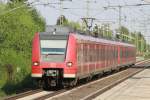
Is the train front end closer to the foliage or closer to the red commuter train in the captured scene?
the red commuter train

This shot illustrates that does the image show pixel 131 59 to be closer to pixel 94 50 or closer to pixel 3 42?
Result: pixel 3 42

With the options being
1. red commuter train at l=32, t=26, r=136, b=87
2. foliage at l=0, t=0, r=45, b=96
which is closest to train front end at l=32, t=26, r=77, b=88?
red commuter train at l=32, t=26, r=136, b=87

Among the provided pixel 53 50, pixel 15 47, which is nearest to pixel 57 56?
pixel 53 50

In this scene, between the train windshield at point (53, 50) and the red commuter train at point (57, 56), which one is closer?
the red commuter train at point (57, 56)

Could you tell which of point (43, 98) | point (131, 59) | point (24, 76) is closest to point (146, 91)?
point (43, 98)

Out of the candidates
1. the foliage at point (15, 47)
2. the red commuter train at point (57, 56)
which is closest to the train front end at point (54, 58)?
the red commuter train at point (57, 56)

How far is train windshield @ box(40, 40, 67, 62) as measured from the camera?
23.3 meters

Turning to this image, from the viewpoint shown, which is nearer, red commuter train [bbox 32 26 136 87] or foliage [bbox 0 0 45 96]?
red commuter train [bbox 32 26 136 87]

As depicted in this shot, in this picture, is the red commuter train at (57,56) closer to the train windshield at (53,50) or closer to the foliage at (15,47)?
the train windshield at (53,50)

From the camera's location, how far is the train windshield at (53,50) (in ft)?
76.6

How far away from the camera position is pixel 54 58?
23312 millimetres

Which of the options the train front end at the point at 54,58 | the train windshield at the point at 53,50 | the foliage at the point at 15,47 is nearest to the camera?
the train front end at the point at 54,58

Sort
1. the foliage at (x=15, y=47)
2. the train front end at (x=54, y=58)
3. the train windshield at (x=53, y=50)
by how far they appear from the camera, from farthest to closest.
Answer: the foliage at (x=15, y=47) → the train windshield at (x=53, y=50) → the train front end at (x=54, y=58)

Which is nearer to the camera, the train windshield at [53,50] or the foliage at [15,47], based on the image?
the train windshield at [53,50]
